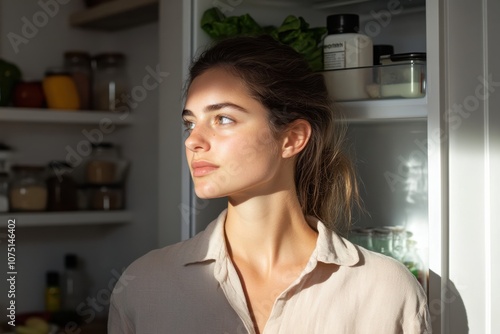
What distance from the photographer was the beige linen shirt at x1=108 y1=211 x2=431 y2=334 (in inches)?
47.9

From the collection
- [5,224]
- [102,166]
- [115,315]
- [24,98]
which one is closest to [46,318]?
[5,224]

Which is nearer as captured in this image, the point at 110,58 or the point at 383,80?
the point at 383,80

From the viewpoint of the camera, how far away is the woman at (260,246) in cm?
122

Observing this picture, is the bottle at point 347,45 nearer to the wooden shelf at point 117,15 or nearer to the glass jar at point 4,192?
the wooden shelf at point 117,15

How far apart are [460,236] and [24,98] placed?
4.55ft

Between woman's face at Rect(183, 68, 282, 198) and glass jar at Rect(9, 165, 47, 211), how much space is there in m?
1.04

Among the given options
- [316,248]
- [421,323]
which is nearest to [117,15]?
[316,248]

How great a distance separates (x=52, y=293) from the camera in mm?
2297

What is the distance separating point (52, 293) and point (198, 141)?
1267mm

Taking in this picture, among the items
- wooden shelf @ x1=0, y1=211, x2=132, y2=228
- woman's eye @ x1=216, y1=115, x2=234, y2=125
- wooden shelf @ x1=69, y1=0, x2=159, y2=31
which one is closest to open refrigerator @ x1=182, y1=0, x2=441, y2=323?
woman's eye @ x1=216, y1=115, x2=234, y2=125

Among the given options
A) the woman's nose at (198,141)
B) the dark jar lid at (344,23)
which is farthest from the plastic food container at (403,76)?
the woman's nose at (198,141)

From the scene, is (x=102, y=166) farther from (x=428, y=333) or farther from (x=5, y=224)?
(x=428, y=333)

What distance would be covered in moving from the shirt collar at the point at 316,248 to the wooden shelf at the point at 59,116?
1.00m

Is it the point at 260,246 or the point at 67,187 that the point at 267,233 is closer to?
the point at 260,246
